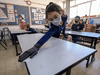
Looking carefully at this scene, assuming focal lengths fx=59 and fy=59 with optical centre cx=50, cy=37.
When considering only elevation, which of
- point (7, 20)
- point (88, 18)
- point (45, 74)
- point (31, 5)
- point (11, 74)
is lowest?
point (11, 74)

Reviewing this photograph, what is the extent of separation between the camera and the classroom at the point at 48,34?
0.59 m

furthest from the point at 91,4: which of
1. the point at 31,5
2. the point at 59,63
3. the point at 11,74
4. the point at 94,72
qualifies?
the point at 11,74

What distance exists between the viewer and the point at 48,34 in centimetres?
74

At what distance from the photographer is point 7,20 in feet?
11.3

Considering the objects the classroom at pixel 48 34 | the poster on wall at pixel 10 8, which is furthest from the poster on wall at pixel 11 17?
the poster on wall at pixel 10 8

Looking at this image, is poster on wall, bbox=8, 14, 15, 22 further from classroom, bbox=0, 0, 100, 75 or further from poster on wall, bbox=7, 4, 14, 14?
poster on wall, bbox=7, 4, 14, 14

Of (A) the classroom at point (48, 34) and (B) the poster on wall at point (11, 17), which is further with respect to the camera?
(B) the poster on wall at point (11, 17)

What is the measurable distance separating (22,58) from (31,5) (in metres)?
4.33

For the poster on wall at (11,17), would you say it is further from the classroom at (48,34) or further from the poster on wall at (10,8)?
the poster on wall at (10,8)

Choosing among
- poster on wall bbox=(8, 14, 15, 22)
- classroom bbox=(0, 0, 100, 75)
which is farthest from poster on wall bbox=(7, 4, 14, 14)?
poster on wall bbox=(8, 14, 15, 22)

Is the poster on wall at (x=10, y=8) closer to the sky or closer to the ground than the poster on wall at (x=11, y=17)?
closer to the sky

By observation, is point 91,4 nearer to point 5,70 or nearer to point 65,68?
point 65,68

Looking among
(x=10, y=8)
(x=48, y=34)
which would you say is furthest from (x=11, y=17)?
(x=48, y=34)

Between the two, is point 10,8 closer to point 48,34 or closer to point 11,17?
point 11,17
